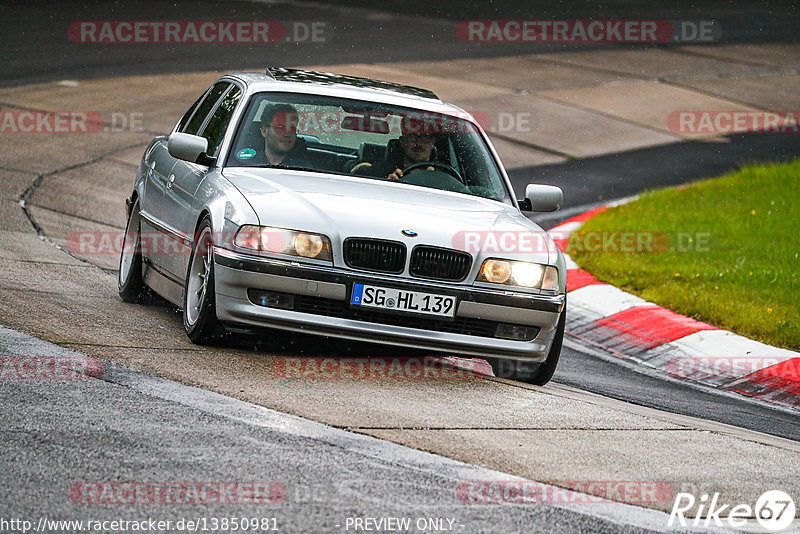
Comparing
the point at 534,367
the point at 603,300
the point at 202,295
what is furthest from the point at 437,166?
the point at 603,300

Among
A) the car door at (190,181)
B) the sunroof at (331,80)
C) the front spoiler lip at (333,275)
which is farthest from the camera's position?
the sunroof at (331,80)

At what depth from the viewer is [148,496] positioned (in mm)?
4328

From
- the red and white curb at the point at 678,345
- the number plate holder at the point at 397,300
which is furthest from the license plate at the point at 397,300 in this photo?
the red and white curb at the point at 678,345

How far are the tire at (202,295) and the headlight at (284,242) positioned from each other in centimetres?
26

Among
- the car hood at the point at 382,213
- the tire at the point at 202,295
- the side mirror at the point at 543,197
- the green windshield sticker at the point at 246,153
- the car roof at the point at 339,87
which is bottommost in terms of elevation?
the tire at the point at 202,295

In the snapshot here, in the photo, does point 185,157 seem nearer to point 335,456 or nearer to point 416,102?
point 416,102

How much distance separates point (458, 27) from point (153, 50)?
7.38 meters

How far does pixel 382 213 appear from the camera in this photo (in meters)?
6.73

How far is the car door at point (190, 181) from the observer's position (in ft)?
24.0

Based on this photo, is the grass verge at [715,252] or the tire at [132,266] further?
the grass verge at [715,252]

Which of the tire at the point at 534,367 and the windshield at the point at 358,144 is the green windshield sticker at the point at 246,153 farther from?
the tire at the point at 534,367

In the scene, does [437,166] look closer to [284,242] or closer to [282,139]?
[282,139]

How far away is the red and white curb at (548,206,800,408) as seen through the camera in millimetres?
8195

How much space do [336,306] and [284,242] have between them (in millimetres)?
416
